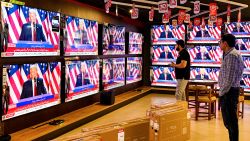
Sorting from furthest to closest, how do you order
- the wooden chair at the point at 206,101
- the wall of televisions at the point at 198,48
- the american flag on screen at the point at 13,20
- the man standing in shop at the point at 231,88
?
the wall of televisions at the point at 198,48, the wooden chair at the point at 206,101, the american flag on screen at the point at 13,20, the man standing in shop at the point at 231,88

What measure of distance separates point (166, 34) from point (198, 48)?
48.1 inches

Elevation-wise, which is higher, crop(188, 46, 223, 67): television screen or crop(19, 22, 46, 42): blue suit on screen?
crop(19, 22, 46, 42): blue suit on screen

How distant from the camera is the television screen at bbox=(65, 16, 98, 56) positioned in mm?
6168

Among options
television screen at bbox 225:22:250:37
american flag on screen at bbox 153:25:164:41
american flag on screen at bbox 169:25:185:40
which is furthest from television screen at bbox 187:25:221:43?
american flag on screen at bbox 153:25:164:41

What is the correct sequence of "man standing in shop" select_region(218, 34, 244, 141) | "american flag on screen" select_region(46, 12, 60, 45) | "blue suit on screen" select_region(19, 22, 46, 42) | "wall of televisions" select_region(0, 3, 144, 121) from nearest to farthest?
"man standing in shop" select_region(218, 34, 244, 141) → "wall of televisions" select_region(0, 3, 144, 121) → "blue suit on screen" select_region(19, 22, 46, 42) → "american flag on screen" select_region(46, 12, 60, 45)

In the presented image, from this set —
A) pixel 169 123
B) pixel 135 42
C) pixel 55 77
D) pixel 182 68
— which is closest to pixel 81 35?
pixel 55 77

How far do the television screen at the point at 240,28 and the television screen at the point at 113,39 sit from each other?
3869 mm

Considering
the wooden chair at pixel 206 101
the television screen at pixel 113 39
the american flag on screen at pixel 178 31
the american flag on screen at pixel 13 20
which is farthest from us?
the american flag on screen at pixel 178 31

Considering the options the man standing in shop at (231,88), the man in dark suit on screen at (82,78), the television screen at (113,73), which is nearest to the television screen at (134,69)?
the television screen at (113,73)

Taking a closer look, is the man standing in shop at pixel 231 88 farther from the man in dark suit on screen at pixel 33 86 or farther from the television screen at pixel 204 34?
the television screen at pixel 204 34

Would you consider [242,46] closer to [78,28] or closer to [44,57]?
[78,28]

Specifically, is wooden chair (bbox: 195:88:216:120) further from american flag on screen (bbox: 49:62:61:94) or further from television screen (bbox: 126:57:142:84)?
american flag on screen (bbox: 49:62:61:94)

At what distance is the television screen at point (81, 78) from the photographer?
6172mm

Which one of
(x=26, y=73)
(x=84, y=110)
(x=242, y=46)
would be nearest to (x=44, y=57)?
(x=26, y=73)
